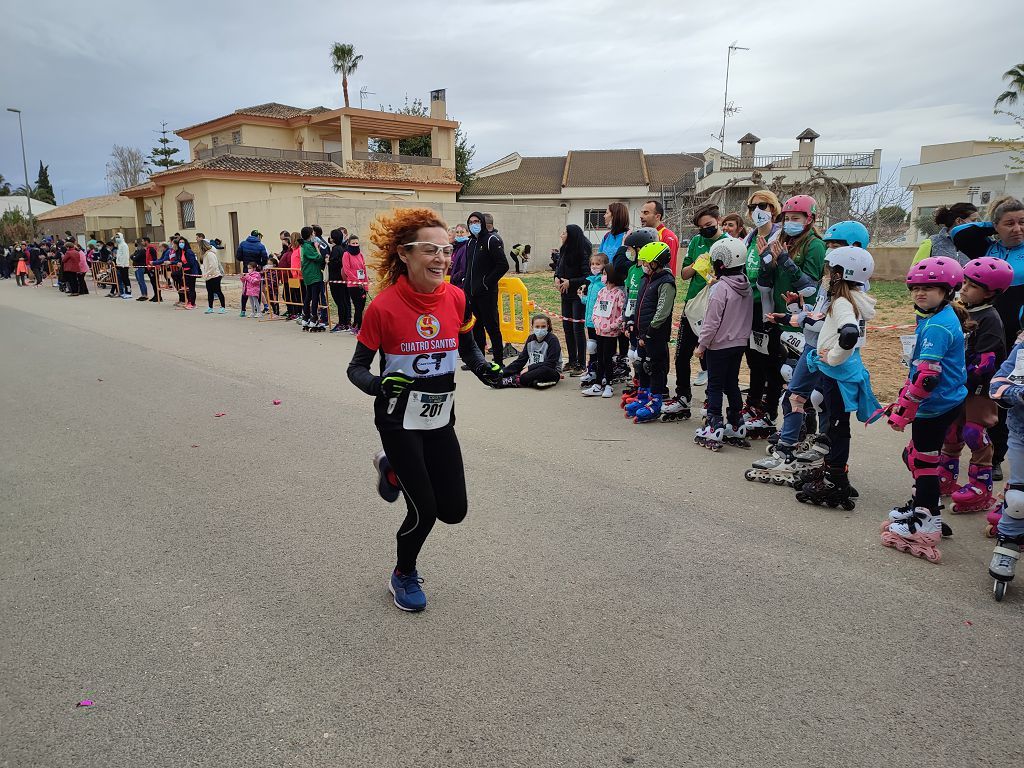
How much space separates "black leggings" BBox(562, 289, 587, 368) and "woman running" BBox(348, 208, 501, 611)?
19.5ft

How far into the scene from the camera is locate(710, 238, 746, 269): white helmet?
5.98 meters

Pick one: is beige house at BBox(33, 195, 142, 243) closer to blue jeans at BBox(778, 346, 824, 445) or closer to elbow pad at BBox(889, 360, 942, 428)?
blue jeans at BBox(778, 346, 824, 445)

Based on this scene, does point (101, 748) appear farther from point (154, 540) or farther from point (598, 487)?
point (598, 487)

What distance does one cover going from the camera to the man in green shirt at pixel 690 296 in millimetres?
7188

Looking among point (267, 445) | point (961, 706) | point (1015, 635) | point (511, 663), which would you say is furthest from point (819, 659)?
point (267, 445)

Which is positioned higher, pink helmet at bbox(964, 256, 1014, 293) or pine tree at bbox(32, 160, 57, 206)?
pine tree at bbox(32, 160, 57, 206)

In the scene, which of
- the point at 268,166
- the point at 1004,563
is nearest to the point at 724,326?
the point at 1004,563

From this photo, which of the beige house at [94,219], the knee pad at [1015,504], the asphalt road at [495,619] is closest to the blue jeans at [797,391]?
the asphalt road at [495,619]

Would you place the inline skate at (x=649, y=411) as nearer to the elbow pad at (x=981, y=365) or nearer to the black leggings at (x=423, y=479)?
the elbow pad at (x=981, y=365)

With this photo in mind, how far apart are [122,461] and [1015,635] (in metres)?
6.51

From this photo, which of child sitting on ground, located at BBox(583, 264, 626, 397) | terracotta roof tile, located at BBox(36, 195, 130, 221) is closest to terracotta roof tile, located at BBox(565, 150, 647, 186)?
terracotta roof tile, located at BBox(36, 195, 130, 221)

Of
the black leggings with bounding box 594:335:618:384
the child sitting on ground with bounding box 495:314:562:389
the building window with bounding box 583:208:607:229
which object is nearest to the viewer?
the black leggings with bounding box 594:335:618:384

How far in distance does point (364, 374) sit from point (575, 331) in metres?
6.54

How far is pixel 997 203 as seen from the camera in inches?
207
